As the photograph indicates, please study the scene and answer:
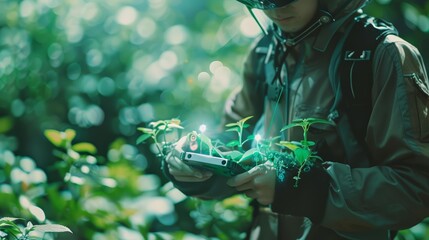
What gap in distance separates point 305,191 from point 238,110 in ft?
2.39

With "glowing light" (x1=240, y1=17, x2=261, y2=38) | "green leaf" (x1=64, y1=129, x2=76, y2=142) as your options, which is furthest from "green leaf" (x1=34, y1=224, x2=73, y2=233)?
"glowing light" (x1=240, y1=17, x2=261, y2=38)

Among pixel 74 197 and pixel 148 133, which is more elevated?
pixel 148 133

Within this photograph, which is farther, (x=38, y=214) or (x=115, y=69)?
(x=115, y=69)

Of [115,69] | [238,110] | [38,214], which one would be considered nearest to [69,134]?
[38,214]

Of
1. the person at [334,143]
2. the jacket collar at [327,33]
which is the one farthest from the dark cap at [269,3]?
the jacket collar at [327,33]

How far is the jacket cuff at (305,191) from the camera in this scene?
2.20m

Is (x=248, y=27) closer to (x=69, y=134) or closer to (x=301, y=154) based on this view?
(x=69, y=134)

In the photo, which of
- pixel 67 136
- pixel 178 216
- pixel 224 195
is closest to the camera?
pixel 224 195

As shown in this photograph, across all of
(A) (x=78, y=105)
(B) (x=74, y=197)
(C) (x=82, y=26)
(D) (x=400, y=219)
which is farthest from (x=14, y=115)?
(D) (x=400, y=219)

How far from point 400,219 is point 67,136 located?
1.44m

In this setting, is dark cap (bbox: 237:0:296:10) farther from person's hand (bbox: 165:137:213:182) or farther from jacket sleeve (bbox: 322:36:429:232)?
person's hand (bbox: 165:137:213:182)

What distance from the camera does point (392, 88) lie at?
7.21 ft

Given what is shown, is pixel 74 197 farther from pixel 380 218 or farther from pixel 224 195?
pixel 380 218

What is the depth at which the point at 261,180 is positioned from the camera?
7.22 feet
